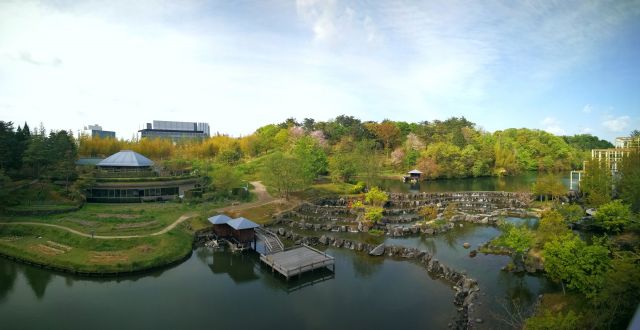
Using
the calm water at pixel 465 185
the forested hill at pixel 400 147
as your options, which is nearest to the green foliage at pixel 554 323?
the calm water at pixel 465 185

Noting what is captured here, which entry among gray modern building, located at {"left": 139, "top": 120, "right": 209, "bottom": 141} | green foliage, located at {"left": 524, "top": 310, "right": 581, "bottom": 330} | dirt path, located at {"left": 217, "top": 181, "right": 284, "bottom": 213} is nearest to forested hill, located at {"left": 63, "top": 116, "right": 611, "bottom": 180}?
dirt path, located at {"left": 217, "top": 181, "right": 284, "bottom": 213}

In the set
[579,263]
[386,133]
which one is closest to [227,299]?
[579,263]

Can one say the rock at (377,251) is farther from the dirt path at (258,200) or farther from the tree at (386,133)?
the tree at (386,133)

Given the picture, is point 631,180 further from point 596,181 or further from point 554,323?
point 554,323

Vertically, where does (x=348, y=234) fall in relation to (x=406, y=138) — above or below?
below

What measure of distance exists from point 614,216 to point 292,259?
24.2 m

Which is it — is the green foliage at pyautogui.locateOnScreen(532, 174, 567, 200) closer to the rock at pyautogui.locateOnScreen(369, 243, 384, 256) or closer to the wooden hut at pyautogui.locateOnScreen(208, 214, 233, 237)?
the rock at pyautogui.locateOnScreen(369, 243, 384, 256)

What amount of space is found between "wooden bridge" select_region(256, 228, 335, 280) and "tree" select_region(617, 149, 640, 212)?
79.9 feet

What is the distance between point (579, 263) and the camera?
53.1 feet

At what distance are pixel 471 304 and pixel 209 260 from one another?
1638cm

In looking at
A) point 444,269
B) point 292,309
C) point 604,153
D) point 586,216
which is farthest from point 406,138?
point 292,309

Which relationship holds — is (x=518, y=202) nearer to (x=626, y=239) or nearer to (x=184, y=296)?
(x=626, y=239)

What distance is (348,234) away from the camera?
1169 inches

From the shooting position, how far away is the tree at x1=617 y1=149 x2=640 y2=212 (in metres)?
27.5
